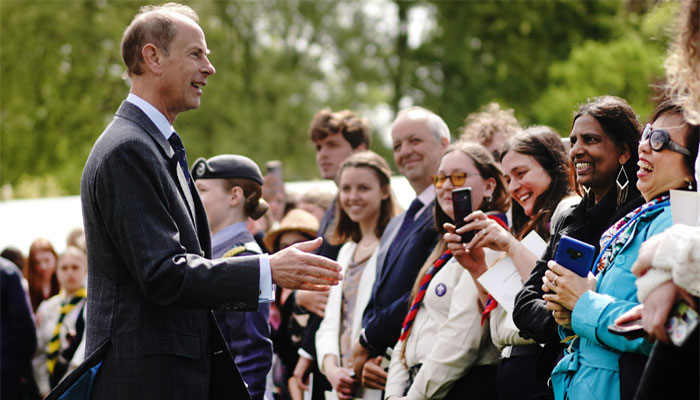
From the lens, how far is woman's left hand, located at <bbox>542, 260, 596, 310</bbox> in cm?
342

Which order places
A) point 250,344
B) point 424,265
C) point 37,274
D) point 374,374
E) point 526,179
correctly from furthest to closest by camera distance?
point 37,274, point 374,374, point 424,265, point 250,344, point 526,179

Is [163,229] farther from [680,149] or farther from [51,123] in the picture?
[51,123]

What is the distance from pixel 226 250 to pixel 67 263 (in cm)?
419

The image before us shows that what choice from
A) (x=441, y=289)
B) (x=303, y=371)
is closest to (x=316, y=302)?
(x=303, y=371)

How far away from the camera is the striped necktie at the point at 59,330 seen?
29.3 feet

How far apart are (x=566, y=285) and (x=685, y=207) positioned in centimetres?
55

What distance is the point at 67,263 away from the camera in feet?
29.2

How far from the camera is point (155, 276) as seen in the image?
11.2 feet

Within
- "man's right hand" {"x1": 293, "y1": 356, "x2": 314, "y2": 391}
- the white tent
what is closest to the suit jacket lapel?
"man's right hand" {"x1": 293, "y1": 356, "x2": 314, "y2": 391}

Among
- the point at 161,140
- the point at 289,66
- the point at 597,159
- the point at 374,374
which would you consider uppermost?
the point at 289,66

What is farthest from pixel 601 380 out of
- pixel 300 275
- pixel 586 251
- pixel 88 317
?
pixel 88 317

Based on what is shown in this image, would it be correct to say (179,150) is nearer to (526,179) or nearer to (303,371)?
(526,179)

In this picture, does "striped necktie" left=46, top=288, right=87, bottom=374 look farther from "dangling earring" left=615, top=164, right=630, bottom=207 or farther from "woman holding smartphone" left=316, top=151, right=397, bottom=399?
"dangling earring" left=615, top=164, right=630, bottom=207

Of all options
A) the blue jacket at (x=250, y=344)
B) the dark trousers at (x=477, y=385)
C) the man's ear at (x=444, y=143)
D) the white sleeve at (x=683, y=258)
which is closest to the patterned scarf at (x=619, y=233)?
the white sleeve at (x=683, y=258)
